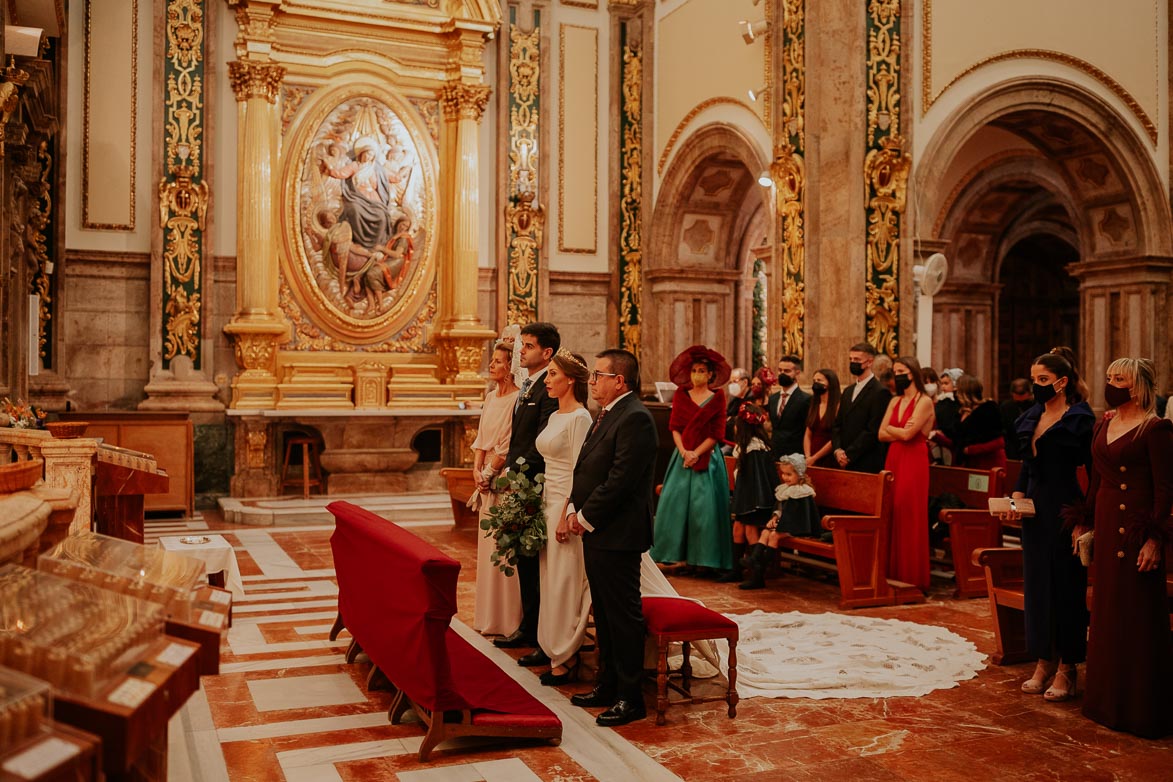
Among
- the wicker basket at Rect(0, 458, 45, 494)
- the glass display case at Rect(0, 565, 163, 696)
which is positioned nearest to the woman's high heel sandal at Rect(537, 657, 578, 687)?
the wicker basket at Rect(0, 458, 45, 494)

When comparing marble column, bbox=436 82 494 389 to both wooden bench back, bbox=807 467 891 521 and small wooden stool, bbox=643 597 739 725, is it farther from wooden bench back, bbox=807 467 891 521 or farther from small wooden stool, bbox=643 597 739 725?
small wooden stool, bbox=643 597 739 725

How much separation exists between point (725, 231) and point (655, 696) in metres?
10.3

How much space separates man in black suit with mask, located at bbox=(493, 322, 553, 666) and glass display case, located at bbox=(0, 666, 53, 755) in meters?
4.11

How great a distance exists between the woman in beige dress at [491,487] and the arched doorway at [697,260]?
7.97 m

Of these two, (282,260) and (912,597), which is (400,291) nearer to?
(282,260)

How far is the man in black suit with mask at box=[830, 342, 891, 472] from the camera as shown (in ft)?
27.5

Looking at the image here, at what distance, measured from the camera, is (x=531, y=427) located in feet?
20.0

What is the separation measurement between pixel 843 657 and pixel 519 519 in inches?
79.2

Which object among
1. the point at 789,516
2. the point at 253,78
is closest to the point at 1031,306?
the point at 789,516

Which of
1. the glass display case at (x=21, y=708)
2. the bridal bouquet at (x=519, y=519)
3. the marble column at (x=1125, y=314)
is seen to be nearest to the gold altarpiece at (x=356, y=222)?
the marble column at (x=1125, y=314)

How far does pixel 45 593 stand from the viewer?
2.43 metres

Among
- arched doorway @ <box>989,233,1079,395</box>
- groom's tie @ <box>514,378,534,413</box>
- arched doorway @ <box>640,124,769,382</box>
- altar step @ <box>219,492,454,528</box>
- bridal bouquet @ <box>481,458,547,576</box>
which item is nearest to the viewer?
bridal bouquet @ <box>481,458,547,576</box>

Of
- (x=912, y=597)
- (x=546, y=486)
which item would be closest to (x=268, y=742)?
(x=546, y=486)

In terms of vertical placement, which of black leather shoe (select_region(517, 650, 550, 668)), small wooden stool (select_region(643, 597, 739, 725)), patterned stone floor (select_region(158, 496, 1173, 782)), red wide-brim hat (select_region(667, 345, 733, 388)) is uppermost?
red wide-brim hat (select_region(667, 345, 733, 388))
